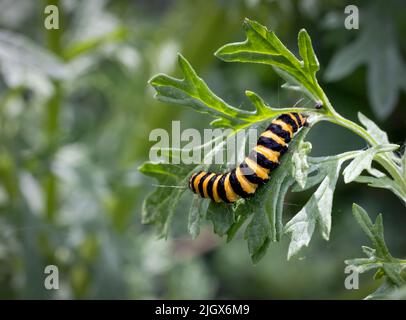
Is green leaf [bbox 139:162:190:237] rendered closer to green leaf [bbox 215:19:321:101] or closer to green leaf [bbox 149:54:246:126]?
green leaf [bbox 149:54:246:126]

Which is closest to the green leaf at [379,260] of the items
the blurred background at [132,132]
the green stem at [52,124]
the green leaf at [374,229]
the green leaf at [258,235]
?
the green leaf at [374,229]

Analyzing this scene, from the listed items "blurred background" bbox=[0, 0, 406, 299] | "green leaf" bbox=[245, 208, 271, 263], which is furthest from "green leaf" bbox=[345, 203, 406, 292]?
"blurred background" bbox=[0, 0, 406, 299]

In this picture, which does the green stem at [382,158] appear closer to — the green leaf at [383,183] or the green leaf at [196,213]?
the green leaf at [383,183]

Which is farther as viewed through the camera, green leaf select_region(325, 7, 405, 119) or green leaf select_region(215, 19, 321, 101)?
green leaf select_region(325, 7, 405, 119)

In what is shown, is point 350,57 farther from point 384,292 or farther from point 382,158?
point 384,292

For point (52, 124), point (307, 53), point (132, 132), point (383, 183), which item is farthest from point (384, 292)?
point (132, 132)

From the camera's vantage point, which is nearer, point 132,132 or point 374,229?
point 374,229
